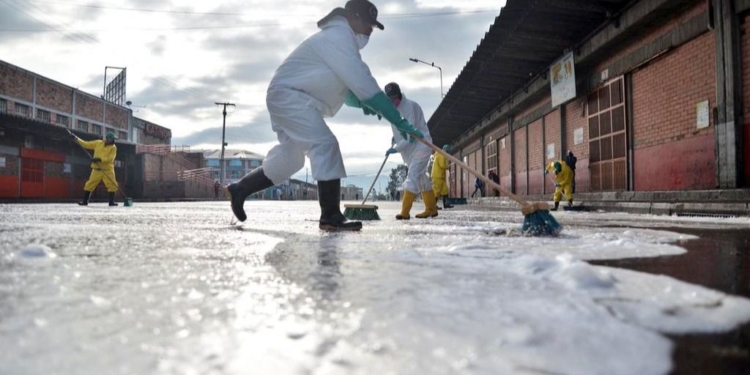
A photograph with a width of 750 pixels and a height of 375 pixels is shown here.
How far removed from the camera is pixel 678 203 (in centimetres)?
622

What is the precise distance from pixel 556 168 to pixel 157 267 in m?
8.55

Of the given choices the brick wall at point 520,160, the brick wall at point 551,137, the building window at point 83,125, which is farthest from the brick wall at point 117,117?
the brick wall at point 551,137

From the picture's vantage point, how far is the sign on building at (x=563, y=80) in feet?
34.3

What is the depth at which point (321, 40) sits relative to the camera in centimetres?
314

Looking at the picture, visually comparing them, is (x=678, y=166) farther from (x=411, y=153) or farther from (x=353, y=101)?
(x=353, y=101)

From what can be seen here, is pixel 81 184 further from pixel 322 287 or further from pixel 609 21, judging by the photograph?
pixel 322 287

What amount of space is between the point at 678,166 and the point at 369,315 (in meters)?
8.10

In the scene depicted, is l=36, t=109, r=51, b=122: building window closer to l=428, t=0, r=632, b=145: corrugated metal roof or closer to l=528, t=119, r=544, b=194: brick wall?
l=428, t=0, r=632, b=145: corrugated metal roof

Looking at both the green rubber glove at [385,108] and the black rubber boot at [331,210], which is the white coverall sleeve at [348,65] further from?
the black rubber boot at [331,210]

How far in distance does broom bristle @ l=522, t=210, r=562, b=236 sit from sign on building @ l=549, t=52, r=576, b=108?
346 inches

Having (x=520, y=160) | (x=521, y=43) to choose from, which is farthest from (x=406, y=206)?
(x=520, y=160)

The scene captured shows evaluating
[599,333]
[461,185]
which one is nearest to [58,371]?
[599,333]

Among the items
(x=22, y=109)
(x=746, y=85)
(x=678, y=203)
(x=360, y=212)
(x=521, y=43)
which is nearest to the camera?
(x=360, y=212)

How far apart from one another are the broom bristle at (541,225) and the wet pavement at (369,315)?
100 centimetres
